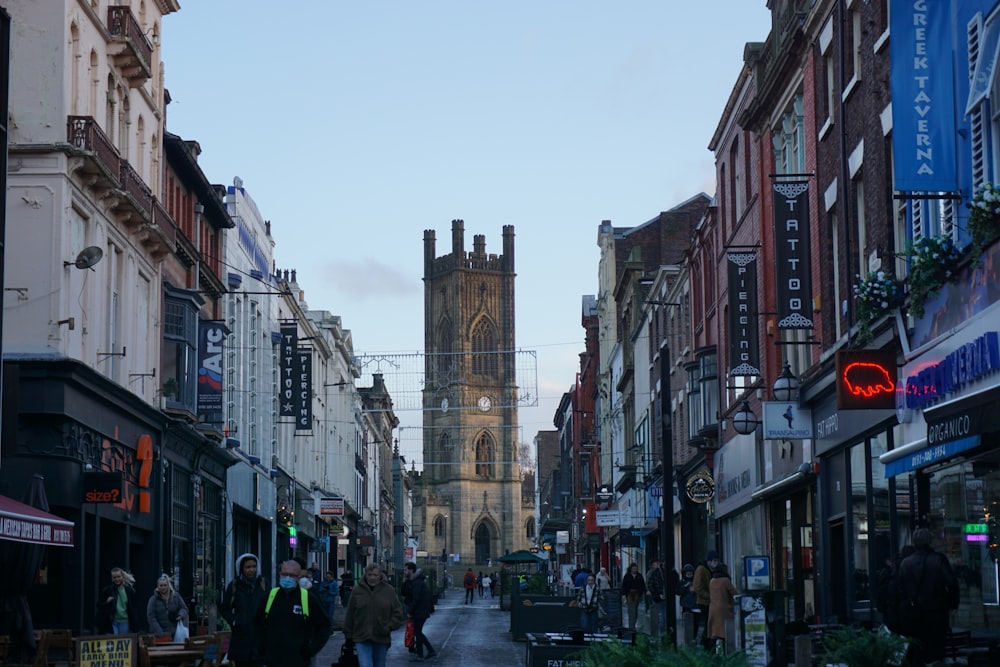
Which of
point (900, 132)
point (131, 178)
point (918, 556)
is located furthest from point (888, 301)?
point (131, 178)

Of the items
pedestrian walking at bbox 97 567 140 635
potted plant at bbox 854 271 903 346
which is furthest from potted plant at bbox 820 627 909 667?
pedestrian walking at bbox 97 567 140 635

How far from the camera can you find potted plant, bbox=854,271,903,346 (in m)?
18.5

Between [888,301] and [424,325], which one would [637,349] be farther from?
[424,325]

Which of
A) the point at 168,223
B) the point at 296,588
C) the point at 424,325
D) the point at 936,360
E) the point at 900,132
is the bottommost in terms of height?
the point at 296,588

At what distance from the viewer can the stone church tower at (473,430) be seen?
15888 centimetres

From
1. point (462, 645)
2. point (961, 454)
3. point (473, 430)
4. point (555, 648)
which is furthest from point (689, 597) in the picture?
point (473, 430)

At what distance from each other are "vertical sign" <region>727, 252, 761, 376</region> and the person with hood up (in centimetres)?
1405

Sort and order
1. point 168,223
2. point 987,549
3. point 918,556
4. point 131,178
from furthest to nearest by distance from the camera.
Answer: point 168,223
point 131,178
point 987,549
point 918,556

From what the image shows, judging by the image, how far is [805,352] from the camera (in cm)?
2641

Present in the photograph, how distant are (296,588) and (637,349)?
41.6 meters

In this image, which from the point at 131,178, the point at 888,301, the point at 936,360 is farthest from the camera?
the point at 131,178

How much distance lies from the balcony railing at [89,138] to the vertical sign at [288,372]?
Answer: 20.8 metres

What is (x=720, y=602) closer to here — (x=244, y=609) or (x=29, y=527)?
(x=244, y=609)

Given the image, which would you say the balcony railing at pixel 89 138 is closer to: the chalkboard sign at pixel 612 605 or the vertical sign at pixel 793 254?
the vertical sign at pixel 793 254
